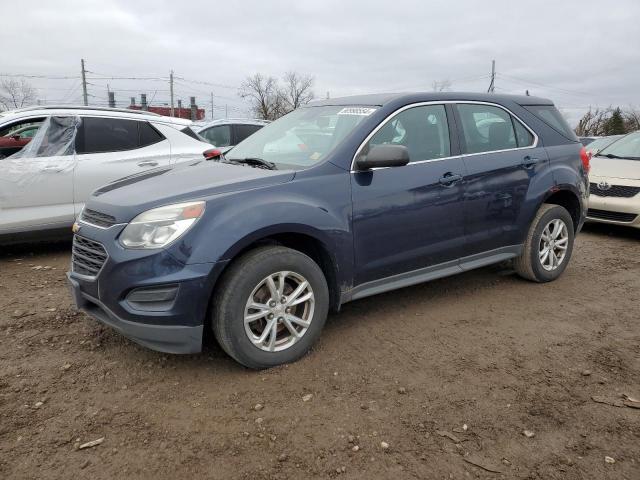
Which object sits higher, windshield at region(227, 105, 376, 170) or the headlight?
windshield at region(227, 105, 376, 170)

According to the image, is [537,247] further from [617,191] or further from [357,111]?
[617,191]

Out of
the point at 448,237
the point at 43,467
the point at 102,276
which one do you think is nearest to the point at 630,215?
the point at 448,237

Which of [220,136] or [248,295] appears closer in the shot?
[248,295]

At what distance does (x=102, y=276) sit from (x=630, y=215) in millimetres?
6820

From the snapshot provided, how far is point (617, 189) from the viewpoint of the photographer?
23.4 feet

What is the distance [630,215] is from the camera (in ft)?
22.7

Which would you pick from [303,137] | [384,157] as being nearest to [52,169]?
[303,137]

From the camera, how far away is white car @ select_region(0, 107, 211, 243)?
5.41 metres

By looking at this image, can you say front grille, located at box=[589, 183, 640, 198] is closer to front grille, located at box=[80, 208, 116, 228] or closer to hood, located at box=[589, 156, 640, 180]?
hood, located at box=[589, 156, 640, 180]

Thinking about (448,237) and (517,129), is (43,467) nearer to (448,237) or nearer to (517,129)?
(448,237)

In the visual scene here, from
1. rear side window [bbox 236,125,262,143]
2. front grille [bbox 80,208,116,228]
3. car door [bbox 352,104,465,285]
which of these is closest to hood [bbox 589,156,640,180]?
car door [bbox 352,104,465,285]

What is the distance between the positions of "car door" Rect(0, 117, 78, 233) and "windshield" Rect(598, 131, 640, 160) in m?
7.73

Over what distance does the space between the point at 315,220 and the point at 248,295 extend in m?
0.64

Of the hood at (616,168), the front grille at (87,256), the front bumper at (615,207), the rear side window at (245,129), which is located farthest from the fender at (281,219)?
the rear side window at (245,129)
